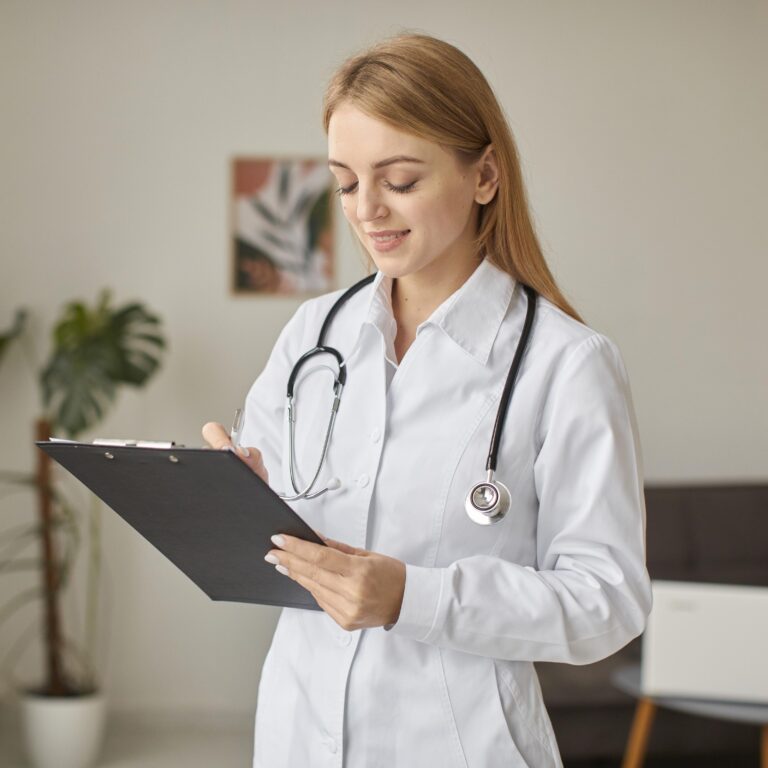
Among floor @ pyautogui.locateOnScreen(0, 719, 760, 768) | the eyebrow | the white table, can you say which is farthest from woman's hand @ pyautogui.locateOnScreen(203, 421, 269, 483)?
floor @ pyautogui.locateOnScreen(0, 719, 760, 768)

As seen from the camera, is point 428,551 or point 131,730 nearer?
point 428,551

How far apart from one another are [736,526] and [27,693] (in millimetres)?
2515

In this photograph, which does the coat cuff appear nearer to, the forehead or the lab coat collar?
the lab coat collar

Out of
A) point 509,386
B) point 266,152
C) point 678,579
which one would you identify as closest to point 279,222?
point 266,152

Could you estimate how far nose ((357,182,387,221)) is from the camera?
4.05ft

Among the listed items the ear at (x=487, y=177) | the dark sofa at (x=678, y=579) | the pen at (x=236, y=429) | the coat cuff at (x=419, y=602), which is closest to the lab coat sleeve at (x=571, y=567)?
the coat cuff at (x=419, y=602)

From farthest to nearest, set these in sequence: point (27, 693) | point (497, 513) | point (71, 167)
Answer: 1. point (71, 167)
2. point (27, 693)
3. point (497, 513)

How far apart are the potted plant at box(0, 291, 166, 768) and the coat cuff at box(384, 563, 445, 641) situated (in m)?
2.70

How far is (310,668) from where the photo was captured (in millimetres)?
1306

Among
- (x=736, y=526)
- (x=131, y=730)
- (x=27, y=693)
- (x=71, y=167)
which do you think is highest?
(x=71, y=167)

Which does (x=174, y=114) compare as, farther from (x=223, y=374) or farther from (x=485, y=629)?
(x=485, y=629)

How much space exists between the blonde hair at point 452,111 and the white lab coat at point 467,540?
43mm

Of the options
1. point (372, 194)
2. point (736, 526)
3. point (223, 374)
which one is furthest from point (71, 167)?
point (372, 194)

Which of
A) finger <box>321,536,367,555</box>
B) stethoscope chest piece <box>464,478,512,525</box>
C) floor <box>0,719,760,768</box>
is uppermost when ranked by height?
stethoscope chest piece <box>464,478,512,525</box>
